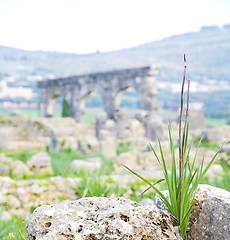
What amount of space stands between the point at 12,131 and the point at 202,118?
9.84 m

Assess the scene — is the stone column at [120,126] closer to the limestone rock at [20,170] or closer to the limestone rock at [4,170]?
the limestone rock at [20,170]

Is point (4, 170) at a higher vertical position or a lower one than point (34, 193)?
lower

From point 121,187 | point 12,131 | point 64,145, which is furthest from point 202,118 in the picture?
point 121,187

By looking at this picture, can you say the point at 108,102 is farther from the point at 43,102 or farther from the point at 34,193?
the point at 34,193

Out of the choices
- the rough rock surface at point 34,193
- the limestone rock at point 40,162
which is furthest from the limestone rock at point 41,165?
the rough rock surface at point 34,193

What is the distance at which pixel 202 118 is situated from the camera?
16.3 metres

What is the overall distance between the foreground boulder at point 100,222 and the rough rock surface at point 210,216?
0.25m

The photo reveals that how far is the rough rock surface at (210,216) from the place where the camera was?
183 centimetres

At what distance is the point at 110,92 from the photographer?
19984mm

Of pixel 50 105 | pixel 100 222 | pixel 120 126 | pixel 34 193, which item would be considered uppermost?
pixel 100 222

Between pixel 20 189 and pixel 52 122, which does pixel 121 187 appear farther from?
pixel 52 122

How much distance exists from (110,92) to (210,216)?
18242mm

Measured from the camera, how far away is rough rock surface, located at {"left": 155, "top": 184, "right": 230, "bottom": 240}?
1.83 metres

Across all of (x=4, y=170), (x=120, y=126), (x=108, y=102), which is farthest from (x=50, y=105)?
(x=4, y=170)
